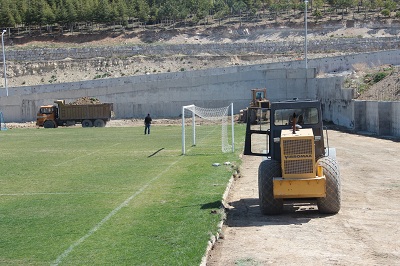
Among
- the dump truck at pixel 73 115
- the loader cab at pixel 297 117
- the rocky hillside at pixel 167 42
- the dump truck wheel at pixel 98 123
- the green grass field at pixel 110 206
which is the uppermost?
the rocky hillside at pixel 167 42

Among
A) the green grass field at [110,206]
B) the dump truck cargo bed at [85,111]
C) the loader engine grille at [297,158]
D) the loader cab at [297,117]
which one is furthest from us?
the dump truck cargo bed at [85,111]

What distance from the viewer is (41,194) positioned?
1922cm

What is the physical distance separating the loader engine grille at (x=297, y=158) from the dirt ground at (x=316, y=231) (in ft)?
3.53

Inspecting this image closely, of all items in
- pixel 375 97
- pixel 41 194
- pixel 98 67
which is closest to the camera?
pixel 41 194

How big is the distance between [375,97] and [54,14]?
260 ft

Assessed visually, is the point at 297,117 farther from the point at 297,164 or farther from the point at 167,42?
the point at 167,42

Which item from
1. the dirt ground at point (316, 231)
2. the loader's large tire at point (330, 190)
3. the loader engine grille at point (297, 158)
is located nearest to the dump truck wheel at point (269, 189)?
the dirt ground at point (316, 231)

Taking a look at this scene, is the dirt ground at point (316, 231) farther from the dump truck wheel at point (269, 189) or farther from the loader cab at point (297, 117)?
the loader cab at point (297, 117)

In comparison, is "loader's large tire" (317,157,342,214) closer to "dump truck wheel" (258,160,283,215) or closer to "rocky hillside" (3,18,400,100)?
"dump truck wheel" (258,160,283,215)

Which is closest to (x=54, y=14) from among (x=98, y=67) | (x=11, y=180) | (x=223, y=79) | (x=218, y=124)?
(x=98, y=67)

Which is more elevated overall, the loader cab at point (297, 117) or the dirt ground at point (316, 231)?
the loader cab at point (297, 117)

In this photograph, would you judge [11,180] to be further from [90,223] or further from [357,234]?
[357,234]

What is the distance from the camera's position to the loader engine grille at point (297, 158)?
15.0 meters

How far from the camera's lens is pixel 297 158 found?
15.2 metres
